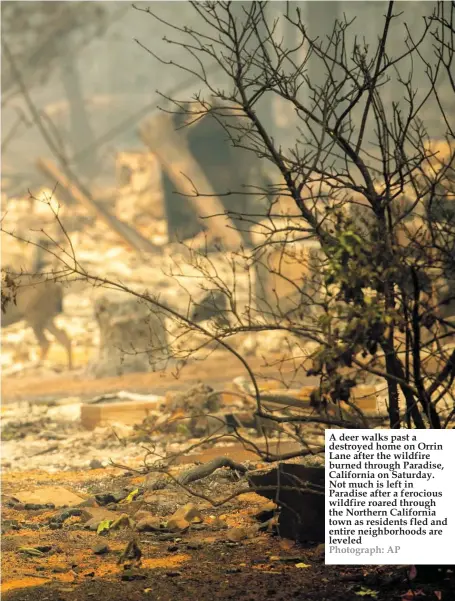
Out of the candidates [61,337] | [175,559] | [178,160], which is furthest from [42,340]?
[175,559]

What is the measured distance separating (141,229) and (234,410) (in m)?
14.4

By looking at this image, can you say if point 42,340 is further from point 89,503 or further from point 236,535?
point 236,535

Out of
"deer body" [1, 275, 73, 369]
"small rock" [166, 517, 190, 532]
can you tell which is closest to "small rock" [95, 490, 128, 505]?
"small rock" [166, 517, 190, 532]

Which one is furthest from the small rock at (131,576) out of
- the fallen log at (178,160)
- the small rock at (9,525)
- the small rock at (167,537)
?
the fallen log at (178,160)

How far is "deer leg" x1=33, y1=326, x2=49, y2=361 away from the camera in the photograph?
16.4 meters

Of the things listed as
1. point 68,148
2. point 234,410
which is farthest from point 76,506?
point 68,148

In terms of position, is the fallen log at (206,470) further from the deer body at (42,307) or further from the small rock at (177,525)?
the deer body at (42,307)

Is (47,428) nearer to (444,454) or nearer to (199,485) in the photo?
(199,485)

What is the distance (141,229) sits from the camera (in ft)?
81.7
